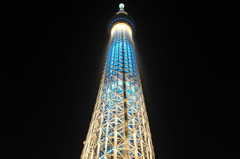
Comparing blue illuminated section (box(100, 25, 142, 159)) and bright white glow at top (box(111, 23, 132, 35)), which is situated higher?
bright white glow at top (box(111, 23, 132, 35))

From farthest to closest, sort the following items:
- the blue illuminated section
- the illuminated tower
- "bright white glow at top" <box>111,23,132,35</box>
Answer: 1. "bright white glow at top" <box>111,23,132,35</box>
2. the blue illuminated section
3. the illuminated tower

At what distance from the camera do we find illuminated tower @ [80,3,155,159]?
17.3 m

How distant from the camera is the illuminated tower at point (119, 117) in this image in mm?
17297

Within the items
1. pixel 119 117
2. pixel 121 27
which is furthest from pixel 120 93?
pixel 121 27

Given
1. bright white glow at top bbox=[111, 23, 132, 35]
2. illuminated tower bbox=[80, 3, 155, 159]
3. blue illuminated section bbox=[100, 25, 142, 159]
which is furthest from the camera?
bright white glow at top bbox=[111, 23, 132, 35]

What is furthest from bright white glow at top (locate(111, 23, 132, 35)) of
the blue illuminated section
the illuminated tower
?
the illuminated tower

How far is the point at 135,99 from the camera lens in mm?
21734

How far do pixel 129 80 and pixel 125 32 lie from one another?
39.2ft

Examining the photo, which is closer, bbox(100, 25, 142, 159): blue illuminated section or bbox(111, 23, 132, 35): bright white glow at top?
bbox(100, 25, 142, 159): blue illuminated section

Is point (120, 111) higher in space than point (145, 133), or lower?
higher

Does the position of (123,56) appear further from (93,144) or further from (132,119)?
(93,144)

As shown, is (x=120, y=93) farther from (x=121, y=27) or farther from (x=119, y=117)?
(x=121, y=27)

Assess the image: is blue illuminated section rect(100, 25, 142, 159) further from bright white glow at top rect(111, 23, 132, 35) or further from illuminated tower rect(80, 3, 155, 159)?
bright white glow at top rect(111, 23, 132, 35)

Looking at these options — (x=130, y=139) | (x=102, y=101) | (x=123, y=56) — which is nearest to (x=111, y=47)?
(x=123, y=56)
